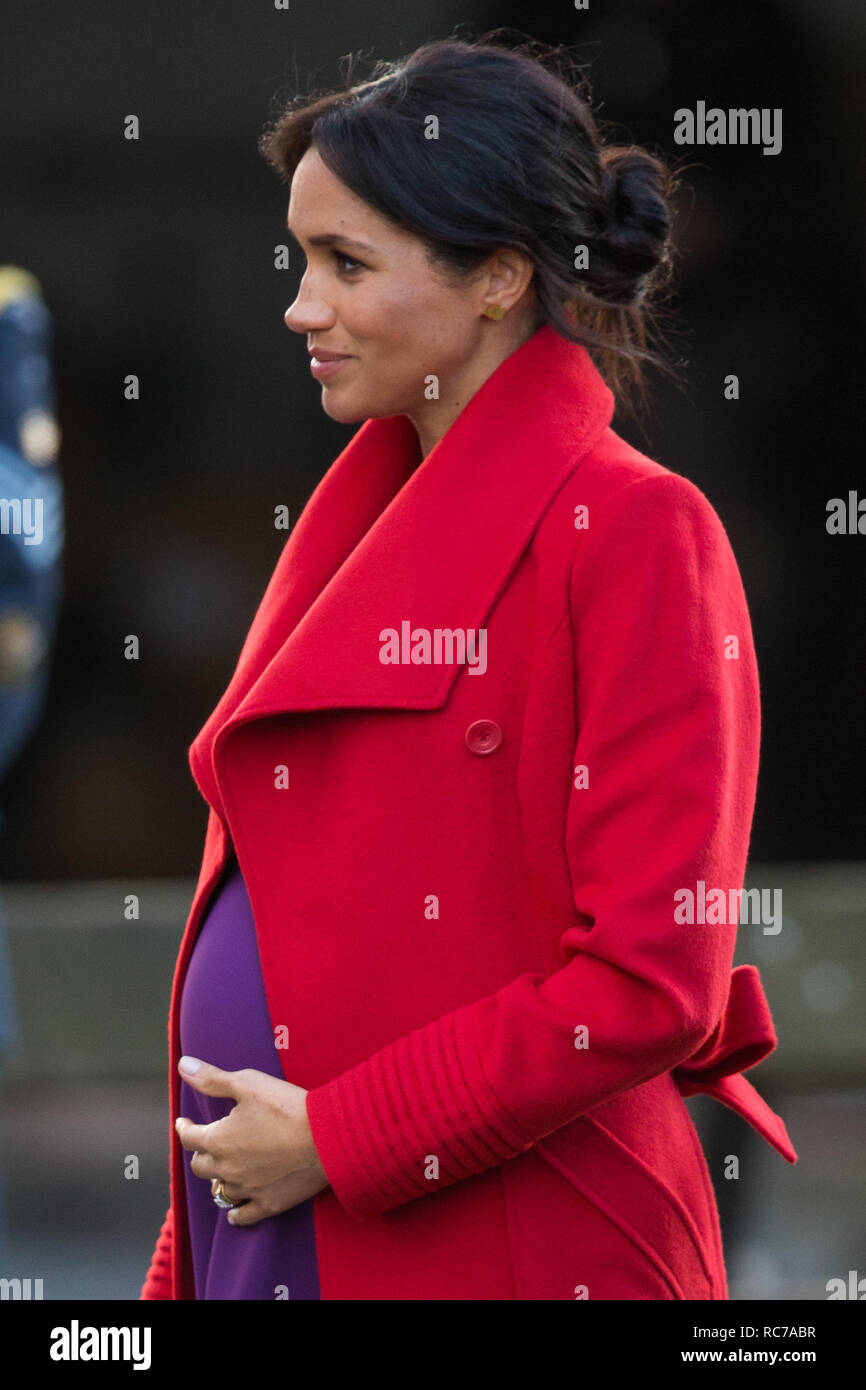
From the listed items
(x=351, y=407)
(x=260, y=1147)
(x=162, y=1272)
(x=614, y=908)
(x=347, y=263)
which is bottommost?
(x=162, y=1272)

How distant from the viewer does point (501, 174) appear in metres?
1.57

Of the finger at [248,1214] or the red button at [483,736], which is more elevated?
the red button at [483,736]

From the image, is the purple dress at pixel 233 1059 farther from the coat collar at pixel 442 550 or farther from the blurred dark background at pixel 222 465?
the blurred dark background at pixel 222 465

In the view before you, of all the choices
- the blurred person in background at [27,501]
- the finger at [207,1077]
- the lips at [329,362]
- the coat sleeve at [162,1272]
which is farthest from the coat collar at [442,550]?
the blurred person in background at [27,501]

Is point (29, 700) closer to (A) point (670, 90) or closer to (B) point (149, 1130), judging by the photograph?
(B) point (149, 1130)

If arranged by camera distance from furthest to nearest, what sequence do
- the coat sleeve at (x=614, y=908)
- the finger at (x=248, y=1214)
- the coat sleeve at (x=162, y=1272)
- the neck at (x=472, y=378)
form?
the coat sleeve at (x=162, y=1272) < the neck at (x=472, y=378) < the finger at (x=248, y=1214) < the coat sleeve at (x=614, y=908)

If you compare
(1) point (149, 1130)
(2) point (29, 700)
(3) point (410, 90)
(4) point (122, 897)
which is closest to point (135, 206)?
(2) point (29, 700)

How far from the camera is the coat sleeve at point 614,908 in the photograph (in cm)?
142

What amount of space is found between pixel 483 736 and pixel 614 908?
0.20 m

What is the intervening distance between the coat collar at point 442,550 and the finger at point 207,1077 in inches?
10.5

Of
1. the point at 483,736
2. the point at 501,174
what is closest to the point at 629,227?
the point at 501,174

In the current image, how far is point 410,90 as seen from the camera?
5.24 feet

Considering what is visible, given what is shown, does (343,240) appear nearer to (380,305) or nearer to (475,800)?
(380,305)

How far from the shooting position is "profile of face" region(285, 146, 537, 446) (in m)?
1.58
